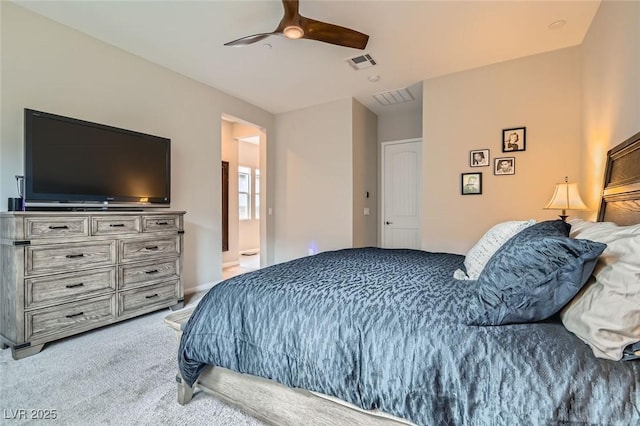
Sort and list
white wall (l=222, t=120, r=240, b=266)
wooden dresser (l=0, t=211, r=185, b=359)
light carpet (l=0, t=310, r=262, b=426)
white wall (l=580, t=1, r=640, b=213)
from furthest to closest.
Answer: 1. white wall (l=222, t=120, r=240, b=266)
2. wooden dresser (l=0, t=211, r=185, b=359)
3. white wall (l=580, t=1, r=640, b=213)
4. light carpet (l=0, t=310, r=262, b=426)

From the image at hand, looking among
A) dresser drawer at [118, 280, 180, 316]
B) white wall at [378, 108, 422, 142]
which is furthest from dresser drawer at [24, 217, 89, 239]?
white wall at [378, 108, 422, 142]

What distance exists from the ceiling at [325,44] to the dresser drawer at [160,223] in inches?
69.8

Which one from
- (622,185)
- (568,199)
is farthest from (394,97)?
(622,185)

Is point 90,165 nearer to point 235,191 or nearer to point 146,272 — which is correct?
point 146,272

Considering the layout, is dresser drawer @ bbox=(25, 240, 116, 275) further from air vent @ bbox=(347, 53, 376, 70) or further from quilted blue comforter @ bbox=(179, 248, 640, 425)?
air vent @ bbox=(347, 53, 376, 70)

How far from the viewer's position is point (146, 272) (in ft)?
9.61

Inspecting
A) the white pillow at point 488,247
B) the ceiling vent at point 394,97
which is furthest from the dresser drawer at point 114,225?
the ceiling vent at point 394,97

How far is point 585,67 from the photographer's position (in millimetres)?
A: 2908

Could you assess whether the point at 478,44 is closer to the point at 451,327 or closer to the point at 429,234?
the point at 429,234

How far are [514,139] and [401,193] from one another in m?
1.98

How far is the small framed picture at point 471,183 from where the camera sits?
3.49m

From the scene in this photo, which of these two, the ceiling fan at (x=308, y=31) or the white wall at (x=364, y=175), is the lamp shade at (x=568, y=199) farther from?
the white wall at (x=364, y=175)

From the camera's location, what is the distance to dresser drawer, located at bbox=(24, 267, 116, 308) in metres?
2.21

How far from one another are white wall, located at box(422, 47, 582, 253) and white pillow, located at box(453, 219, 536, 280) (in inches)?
76.3
